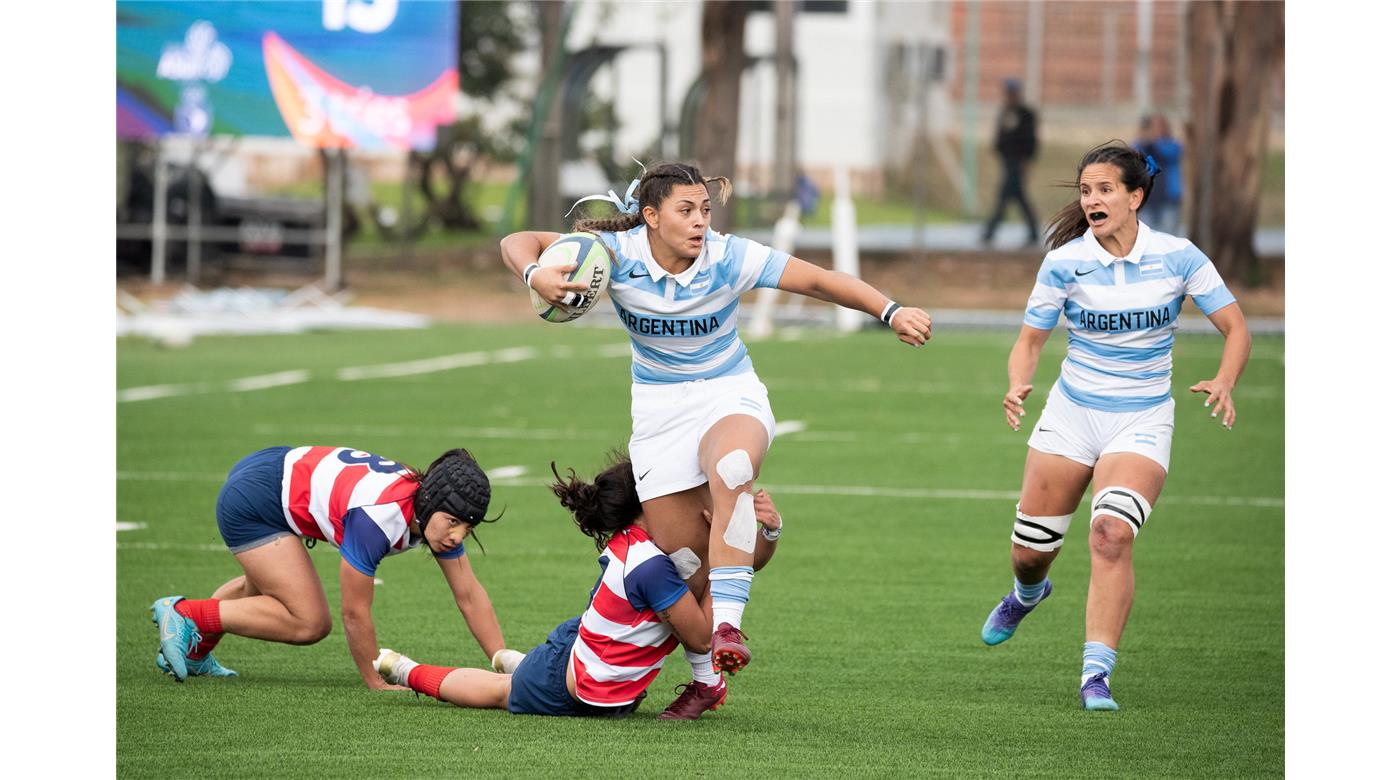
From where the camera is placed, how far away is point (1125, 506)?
6.67m

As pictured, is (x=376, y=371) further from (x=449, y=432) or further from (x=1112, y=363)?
(x=1112, y=363)

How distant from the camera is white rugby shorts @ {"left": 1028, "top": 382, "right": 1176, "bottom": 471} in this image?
6.84m

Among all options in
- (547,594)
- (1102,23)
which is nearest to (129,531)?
(547,594)

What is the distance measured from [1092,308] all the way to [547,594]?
2.96 m

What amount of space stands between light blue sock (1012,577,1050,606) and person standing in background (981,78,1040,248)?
21832 mm

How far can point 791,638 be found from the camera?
776 centimetres

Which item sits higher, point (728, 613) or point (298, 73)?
point (298, 73)

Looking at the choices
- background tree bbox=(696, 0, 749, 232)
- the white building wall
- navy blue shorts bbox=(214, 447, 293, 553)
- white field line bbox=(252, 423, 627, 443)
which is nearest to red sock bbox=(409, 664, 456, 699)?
navy blue shorts bbox=(214, 447, 293, 553)

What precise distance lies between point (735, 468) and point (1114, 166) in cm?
178

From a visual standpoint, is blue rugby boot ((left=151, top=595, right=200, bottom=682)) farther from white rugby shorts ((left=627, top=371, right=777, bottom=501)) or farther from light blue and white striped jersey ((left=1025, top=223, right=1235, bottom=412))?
light blue and white striped jersey ((left=1025, top=223, right=1235, bottom=412))

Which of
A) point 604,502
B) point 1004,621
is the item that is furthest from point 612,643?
point 1004,621

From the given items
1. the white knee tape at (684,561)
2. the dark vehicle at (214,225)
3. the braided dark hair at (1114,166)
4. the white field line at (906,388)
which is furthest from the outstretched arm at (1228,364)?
the dark vehicle at (214,225)

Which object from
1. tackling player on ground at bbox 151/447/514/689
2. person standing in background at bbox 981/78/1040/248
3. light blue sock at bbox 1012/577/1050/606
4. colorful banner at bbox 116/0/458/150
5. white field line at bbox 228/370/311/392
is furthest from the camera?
person standing in background at bbox 981/78/1040/248

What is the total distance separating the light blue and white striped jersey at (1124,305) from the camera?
684 centimetres
